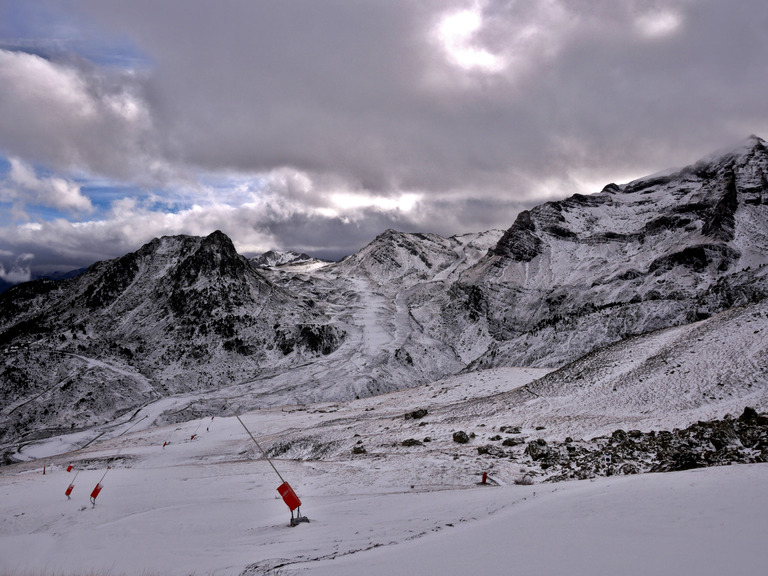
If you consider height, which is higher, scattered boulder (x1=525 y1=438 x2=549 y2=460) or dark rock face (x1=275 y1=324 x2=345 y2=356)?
dark rock face (x1=275 y1=324 x2=345 y2=356)

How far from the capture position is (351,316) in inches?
6014

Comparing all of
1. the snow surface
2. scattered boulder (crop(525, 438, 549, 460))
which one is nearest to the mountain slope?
scattered boulder (crop(525, 438, 549, 460))

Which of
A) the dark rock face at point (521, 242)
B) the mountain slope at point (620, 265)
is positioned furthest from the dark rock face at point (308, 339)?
the dark rock face at point (521, 242)

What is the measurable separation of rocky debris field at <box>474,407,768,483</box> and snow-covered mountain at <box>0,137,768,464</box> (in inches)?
2144

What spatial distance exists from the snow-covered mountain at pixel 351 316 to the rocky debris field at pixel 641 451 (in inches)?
2144

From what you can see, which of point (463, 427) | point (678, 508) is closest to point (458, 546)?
point (678, 508)

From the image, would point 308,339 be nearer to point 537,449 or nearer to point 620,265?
point 620,265

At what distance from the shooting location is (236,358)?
107062mm

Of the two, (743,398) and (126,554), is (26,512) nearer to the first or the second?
(126,554)

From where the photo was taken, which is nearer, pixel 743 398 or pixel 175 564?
pixel 175 564

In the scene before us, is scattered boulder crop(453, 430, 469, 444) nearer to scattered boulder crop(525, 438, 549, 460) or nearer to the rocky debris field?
the rocky debris field

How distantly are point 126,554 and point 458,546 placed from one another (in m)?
9.35

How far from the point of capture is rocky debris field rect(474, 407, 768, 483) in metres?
13.7

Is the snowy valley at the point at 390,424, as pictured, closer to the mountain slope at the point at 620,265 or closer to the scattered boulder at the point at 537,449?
the scattered boulder at the point at 537,449
